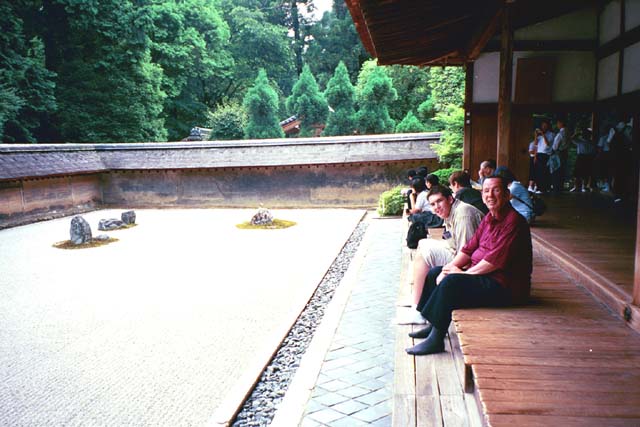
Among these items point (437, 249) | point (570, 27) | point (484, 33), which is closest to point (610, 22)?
point (570, 27)

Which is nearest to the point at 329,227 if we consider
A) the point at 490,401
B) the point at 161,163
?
the point at 161,163

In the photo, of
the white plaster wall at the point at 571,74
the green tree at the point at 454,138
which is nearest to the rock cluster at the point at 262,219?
the green tree at the point at 454,138

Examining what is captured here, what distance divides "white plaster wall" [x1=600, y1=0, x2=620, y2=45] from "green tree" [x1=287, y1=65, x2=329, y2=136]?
15.2m

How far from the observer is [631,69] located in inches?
355

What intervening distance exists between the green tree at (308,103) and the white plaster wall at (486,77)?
13.9m

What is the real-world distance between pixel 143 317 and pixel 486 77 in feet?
27.4

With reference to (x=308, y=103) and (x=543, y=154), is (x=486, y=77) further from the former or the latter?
(x=308, y=103)

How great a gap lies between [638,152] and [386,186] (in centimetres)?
871

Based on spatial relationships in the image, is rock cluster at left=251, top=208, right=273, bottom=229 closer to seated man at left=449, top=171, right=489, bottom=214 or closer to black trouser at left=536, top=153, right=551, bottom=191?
black trouser at left=536, top=153, right=551, bottom=191

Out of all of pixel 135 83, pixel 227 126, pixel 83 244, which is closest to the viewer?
pixel 83 244

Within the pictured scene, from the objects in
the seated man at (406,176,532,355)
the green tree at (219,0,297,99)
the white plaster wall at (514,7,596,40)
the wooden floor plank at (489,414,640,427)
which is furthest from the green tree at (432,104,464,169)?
the green tree at (219,0,297,99)

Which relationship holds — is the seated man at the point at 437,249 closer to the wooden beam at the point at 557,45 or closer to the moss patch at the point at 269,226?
the wooden beam at the point at 557,45

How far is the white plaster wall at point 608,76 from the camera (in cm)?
958

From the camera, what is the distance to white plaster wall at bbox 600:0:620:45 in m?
9.47
